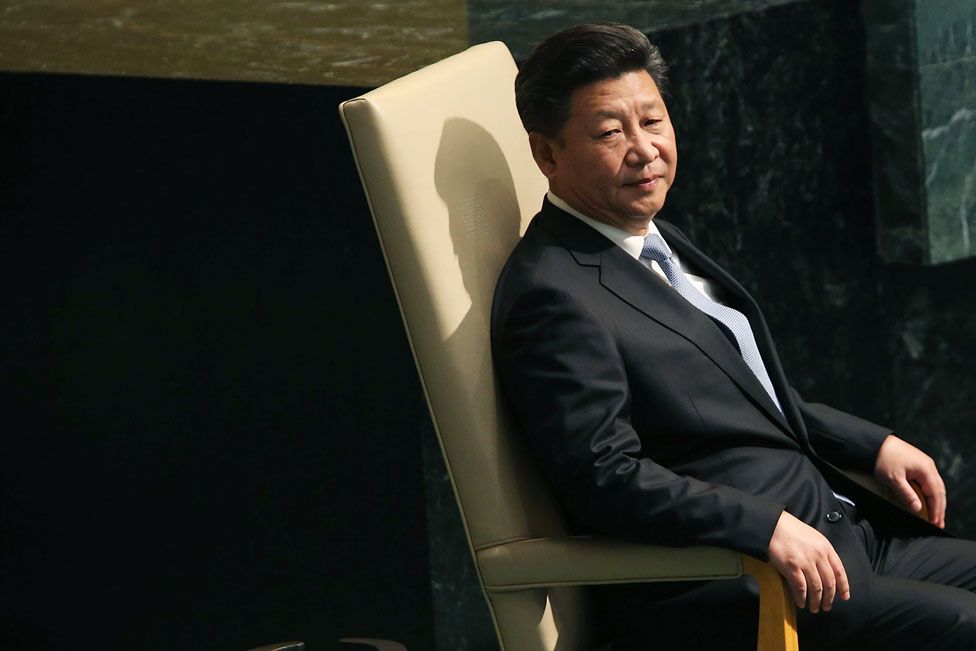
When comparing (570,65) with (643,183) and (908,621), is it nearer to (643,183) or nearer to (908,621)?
(643,183)

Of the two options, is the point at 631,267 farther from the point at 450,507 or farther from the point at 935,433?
the point at 935,433

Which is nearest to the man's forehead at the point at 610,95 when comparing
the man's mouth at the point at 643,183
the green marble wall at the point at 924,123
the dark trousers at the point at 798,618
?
the man's mouth at the point at 643,183

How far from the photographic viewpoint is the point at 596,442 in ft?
6.54

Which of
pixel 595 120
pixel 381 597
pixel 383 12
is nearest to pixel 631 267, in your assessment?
pixel 595 120

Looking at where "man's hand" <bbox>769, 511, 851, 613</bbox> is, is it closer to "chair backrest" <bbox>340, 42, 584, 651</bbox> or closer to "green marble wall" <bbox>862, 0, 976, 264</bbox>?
"chair backrest" <bbox>340, 42, 584, 651</bbox>

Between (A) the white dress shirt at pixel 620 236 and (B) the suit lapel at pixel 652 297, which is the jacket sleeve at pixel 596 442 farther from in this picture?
(A) the white dress shirt at pixel 620 236

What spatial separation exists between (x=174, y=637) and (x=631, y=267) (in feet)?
3.55

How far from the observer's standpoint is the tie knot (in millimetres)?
2314

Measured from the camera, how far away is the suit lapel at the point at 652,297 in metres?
2.18

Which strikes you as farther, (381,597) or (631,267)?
(381,597)

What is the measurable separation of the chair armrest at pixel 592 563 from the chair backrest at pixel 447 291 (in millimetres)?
48

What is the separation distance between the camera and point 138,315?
2.58 m

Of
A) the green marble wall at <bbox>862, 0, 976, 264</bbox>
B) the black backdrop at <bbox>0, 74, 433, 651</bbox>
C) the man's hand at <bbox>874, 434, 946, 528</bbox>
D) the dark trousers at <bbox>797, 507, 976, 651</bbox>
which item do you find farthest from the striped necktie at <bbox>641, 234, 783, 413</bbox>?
the green marble wall at <bbox>862, 0, 976, 264</bbox>

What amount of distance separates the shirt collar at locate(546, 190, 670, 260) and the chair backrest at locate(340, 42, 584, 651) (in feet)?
0.44
